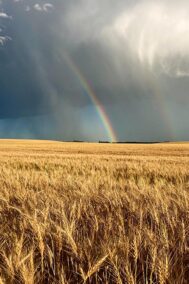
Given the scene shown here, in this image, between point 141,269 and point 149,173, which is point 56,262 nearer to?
point 141,269

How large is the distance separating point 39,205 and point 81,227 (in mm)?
1014

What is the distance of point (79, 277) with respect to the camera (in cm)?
201

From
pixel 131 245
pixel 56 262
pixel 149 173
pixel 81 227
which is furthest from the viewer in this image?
pixel 149 173

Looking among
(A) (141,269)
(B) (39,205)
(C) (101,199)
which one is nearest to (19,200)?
(B) (39,205)

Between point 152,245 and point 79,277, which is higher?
point 152,245

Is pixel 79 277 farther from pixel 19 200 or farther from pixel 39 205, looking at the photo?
pixel 19 200

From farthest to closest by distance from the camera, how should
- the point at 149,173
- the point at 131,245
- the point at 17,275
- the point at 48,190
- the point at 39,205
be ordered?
the point at 149,173, the point at 48,190, the point at 39,205, the point at 131,245, the point at 17,275

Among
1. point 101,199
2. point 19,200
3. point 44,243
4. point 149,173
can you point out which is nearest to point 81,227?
point 44,243

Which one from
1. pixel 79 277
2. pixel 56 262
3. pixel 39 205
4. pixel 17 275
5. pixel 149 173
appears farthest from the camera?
pixel 149 173

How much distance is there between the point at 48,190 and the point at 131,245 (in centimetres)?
296

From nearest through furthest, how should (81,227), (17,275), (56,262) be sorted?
(17,275) → (56,262) → (81,227)

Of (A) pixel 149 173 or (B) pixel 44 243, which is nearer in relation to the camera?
(B) pixel 44 243

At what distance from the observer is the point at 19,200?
4145 millimetres

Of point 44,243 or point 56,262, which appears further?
point 44,243
